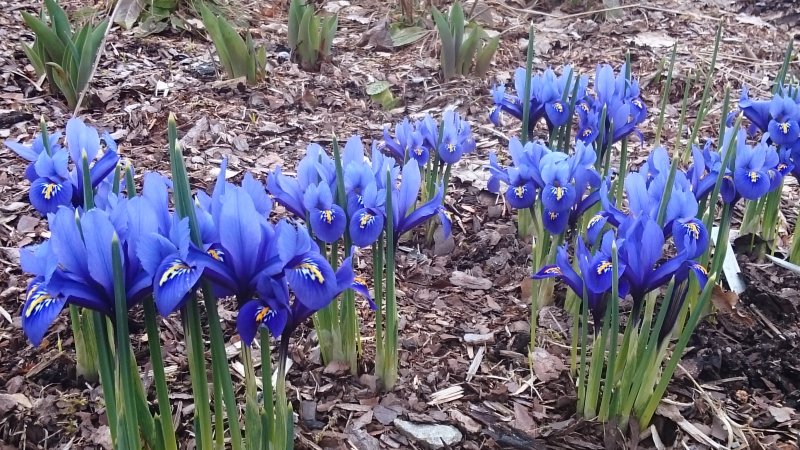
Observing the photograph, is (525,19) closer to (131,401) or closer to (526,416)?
(526,416)

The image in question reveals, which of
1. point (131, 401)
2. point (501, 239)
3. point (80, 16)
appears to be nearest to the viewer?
point (131, 401)

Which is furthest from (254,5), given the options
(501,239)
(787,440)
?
(787,440)

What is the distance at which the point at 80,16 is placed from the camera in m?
5.13

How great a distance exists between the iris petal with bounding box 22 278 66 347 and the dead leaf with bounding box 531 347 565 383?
1.49 meters

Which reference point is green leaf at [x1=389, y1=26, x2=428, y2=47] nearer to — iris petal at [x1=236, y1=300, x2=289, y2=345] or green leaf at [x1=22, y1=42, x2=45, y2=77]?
green leaf at [x1=22, y1=42, x2=45, y2=77]

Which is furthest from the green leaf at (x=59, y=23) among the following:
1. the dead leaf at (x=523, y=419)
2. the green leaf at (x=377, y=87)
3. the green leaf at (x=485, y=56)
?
the dead leaf at (x=523, y=419)

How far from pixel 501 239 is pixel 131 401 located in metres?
2.03

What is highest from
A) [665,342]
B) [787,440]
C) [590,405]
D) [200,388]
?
[200,388]

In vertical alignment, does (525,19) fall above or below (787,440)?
above

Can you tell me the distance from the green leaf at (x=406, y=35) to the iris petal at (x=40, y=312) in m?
4.51

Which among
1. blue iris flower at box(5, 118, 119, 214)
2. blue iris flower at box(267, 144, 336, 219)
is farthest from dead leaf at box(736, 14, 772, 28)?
blue iris flower at box(5, 118, 119, 214)

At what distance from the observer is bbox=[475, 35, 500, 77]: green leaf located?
4629mm

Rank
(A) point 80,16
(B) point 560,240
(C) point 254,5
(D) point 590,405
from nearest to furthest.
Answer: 1. (D) point 590,405
2. (B) point 560,240
3. (A) point 80,16
4. (C) point 254,5

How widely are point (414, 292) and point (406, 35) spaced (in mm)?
3277
